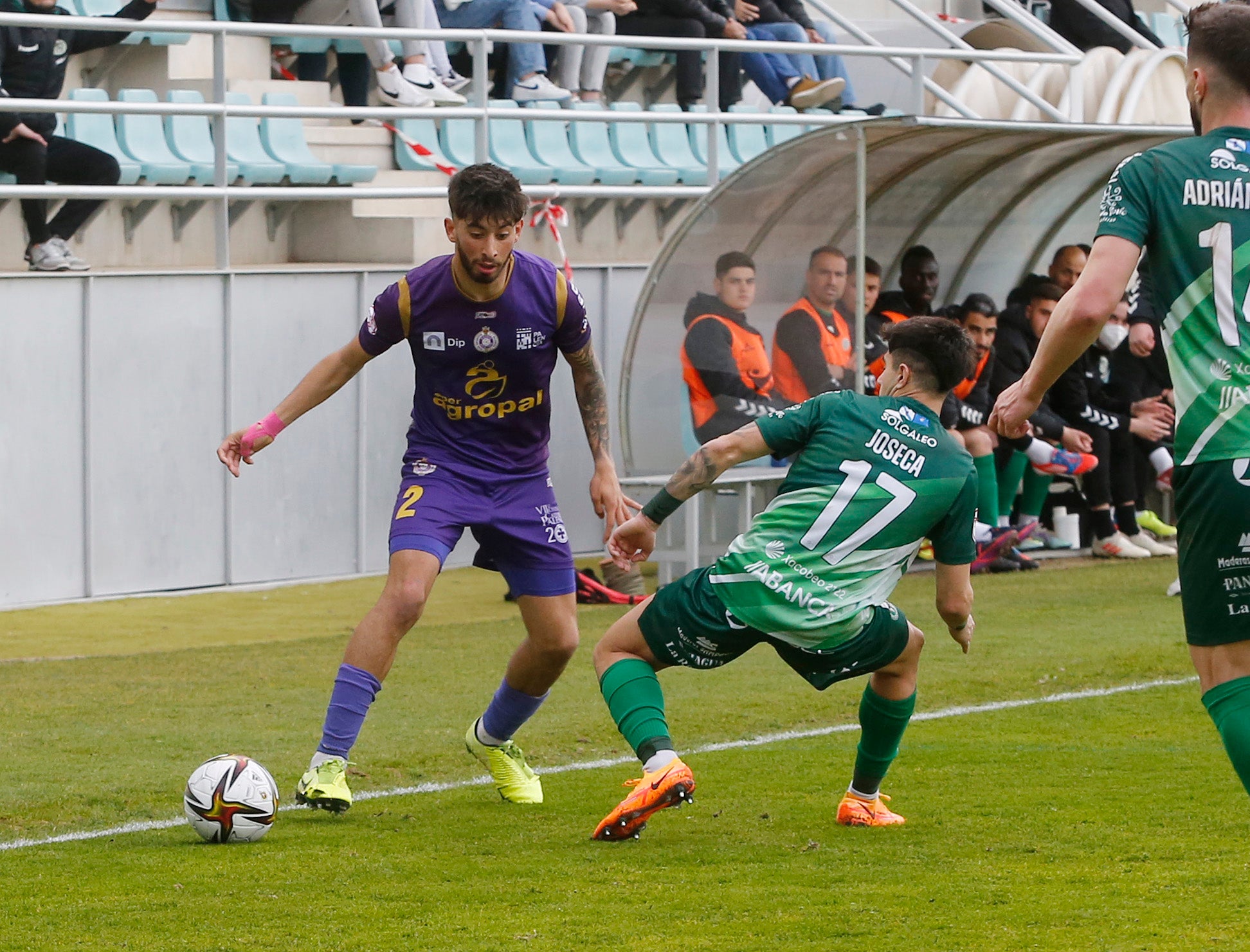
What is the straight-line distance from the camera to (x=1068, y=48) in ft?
56.2

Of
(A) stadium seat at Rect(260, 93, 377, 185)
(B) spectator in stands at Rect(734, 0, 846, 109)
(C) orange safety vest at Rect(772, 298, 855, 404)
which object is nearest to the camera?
(C) orange safety vest at Rect(772, 298, 855, 404)

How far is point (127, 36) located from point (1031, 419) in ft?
22.0

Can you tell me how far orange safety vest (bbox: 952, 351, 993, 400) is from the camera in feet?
39.5

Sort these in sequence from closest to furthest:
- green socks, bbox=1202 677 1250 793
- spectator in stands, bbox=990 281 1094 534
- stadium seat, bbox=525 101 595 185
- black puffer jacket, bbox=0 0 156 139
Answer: green socks, bbox=1202 677 1250 793 < black puffer jacket, bbox=0 0 156 139 < spectator in stands, bbox=990 281 1094 534 < stadium seat, bbox=525 101 595 185

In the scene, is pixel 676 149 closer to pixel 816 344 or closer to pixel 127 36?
pixel 127 36

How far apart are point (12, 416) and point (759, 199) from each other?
179 inches

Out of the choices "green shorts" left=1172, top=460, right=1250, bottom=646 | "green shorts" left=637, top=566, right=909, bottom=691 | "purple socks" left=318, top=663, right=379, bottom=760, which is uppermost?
"green shorts" left=1172, top=460, right=1250, bottom=646

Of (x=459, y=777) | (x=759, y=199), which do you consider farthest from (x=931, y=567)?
(x=459, y=777)

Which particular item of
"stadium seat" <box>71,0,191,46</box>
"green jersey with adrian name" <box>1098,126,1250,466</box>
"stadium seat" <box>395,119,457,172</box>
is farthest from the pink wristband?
"stadium seat" <box>395,119,457,172</box>

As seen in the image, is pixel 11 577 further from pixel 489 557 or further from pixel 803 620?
pixel 803 620

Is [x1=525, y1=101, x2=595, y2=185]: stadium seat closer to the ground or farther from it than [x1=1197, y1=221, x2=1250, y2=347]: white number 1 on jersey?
closer to the ground

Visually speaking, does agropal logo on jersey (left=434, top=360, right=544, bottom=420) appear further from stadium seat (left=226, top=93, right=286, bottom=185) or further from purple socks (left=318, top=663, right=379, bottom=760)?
stadium seat (left=226, top=93, right=286, bottom=185)

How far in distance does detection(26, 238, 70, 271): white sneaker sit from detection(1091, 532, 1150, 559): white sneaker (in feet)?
22.8

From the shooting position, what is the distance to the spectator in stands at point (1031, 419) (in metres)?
12.6
